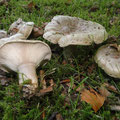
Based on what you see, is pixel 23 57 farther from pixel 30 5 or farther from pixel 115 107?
pixel 30 5

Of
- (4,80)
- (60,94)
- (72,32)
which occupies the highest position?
(72,32)

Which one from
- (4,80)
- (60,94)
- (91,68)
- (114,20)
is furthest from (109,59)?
(114,20)

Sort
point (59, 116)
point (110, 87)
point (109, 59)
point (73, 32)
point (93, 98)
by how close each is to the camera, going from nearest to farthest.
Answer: point (59, 116) → point (93, 98) → point (110, 87) → point (109, 59) → point (73, 32)

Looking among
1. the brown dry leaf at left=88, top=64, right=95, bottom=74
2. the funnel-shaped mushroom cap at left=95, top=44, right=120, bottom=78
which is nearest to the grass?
the brown dry leaf at left=88, top=64, right=95, bottom=74

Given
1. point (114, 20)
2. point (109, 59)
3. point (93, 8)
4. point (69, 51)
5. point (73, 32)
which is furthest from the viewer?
point (93, 8)

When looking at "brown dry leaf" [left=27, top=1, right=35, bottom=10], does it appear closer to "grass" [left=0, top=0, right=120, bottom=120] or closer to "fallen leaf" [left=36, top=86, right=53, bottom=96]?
"grass" [left=0, top=0, right=120, bottom=120]

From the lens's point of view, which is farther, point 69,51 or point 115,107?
point 69,51

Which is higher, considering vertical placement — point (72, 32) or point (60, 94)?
point (72, 32)
